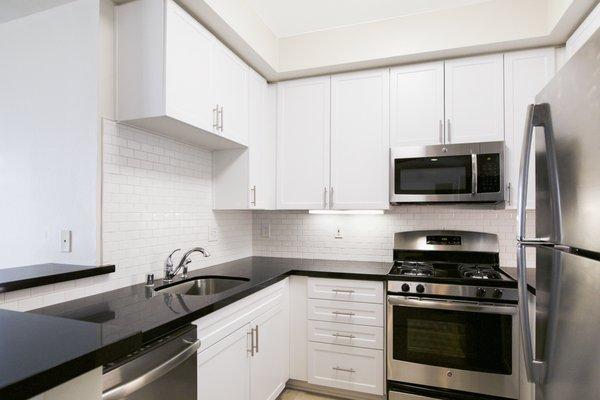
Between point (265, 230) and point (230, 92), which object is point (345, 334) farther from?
point (230, 92)

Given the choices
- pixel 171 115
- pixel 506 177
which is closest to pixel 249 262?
pixel 171 115

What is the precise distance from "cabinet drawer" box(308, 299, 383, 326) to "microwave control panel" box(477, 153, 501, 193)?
1087mm

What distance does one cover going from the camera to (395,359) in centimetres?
236

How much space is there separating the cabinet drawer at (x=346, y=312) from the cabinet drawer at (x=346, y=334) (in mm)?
35

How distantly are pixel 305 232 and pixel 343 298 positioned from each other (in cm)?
86

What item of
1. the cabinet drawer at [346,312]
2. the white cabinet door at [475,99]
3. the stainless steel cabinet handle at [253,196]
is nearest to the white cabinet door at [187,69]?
the stainless steel cabinet handle at [253,196]

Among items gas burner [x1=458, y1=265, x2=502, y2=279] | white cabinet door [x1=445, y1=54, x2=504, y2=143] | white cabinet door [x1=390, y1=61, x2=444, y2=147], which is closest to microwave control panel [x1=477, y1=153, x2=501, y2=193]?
white cabinet door [x1=445, y1=54, x2=504, y2=143]

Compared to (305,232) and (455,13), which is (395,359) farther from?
(455,13)

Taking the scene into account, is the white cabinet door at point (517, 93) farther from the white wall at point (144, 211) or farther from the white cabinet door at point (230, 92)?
the white wall at point (144, 211)

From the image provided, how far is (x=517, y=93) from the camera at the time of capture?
2449 mm

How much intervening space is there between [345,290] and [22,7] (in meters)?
2.59

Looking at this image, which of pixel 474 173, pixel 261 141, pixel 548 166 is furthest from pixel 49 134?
pixel 474 173

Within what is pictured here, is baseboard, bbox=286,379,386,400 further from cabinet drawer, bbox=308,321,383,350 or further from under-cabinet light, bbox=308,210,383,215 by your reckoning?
under-cabinet light, bbox=308,210,383,215

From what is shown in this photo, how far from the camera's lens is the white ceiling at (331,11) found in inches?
95.3
